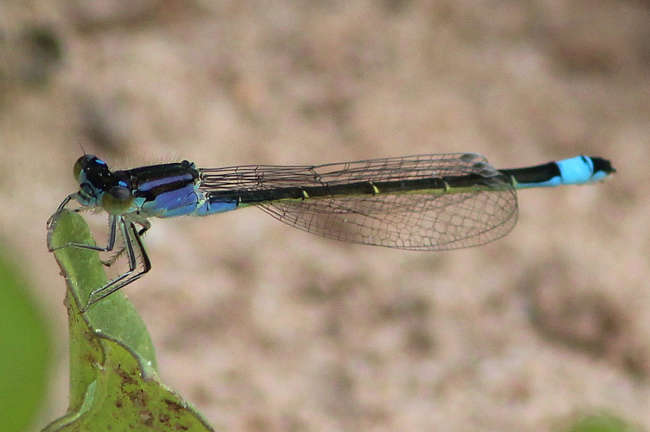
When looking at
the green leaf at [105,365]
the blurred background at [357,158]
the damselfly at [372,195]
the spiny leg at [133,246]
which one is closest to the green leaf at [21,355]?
the green leaf at [105,365]

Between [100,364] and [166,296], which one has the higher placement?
[166,296]

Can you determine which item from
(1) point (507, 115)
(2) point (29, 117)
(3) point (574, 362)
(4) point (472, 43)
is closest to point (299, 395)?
(3) point (574, 362)

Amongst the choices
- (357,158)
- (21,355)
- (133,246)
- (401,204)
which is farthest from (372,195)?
(21,355)

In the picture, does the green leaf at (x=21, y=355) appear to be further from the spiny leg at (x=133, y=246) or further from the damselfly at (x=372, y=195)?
the damselfly at (x=372, y=195)

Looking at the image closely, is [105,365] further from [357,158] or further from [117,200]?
[357,158]

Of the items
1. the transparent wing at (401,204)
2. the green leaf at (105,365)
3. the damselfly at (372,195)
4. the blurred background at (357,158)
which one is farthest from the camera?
the blurred background at (357,158)

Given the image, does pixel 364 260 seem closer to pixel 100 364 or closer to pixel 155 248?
pixel 155 248
